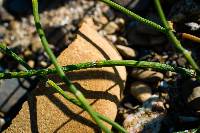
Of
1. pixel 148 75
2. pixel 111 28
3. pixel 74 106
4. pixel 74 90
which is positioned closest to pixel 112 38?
pixel 111 28

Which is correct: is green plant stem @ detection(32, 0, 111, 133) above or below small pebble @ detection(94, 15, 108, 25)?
below

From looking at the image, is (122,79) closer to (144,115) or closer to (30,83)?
(144,115)

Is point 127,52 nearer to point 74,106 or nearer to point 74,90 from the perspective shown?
point 74,106

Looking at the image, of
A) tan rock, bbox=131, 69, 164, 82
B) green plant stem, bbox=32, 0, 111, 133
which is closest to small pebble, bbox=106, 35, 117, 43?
tan rock, bbox=131, 69, 164, 82

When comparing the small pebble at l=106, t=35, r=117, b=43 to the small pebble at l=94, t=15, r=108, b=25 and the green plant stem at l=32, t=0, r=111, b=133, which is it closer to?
the small pebble at l=94, t=15, r=108, b=25

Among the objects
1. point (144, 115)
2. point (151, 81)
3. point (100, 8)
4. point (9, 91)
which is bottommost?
point (144, 115)

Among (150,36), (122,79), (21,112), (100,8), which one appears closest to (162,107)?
(122,79)

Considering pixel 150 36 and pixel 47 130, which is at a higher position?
pixel 150 36
